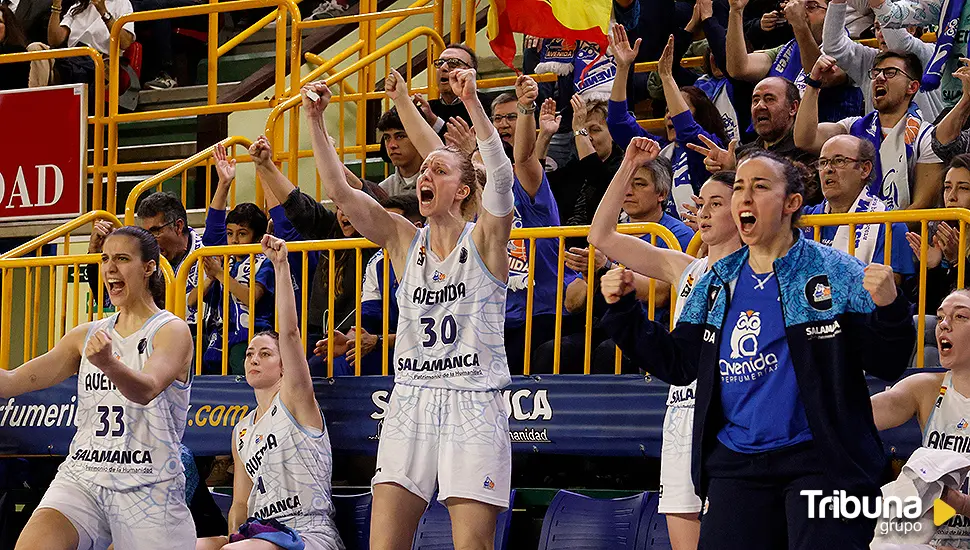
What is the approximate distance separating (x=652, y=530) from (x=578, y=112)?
11.5ft

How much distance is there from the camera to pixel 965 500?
18.0 ft

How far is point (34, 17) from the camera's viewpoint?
13.0 m

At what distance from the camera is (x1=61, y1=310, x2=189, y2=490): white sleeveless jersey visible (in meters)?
6.62

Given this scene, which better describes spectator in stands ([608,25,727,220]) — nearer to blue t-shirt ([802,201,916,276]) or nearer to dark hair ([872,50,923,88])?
dark hair ([872,50,923,88])

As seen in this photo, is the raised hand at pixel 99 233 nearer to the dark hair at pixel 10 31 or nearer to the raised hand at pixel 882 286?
the dark hair at pixel 10 31

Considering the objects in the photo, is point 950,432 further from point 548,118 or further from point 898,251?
point 548,118

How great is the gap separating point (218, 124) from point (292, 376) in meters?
5.56

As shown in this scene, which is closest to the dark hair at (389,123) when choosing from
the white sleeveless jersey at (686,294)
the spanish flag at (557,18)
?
the spanish flag at (557,18)

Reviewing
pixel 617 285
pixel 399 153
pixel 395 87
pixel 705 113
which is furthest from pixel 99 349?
pixel 705 113

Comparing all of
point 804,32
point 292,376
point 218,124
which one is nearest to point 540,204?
point 292,376

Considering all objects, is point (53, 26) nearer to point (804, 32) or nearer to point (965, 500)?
point (804, 32)

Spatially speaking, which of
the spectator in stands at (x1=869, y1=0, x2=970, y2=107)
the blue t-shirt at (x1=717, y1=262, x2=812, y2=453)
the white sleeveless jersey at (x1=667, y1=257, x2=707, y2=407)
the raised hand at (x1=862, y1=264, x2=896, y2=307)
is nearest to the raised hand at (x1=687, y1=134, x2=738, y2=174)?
the spectator in stands at (x1=869, y1=0, x2=970, y2=107)

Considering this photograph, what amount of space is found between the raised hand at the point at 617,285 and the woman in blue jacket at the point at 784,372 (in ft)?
0.88

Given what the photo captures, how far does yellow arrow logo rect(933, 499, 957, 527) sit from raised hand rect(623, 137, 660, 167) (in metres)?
1.80
